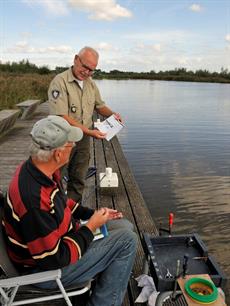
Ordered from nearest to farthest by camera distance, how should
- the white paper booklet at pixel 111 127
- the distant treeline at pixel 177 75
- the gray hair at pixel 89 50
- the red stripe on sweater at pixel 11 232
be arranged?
the red stripe on sweater at pixel 11 232 → the gray hair at pixel 89 50 → the white paper booklet at pixel 111 127 → the distant treeline at pixel 177 75

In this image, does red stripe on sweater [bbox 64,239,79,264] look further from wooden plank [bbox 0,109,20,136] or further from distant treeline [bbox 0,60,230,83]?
distant treeline [bbox 0,60,230,83]

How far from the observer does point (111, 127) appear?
3809 millimetres

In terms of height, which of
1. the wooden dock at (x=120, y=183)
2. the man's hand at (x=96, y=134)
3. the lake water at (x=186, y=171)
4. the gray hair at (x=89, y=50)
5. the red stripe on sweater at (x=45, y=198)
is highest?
the gray hair at (x=89, y=50)

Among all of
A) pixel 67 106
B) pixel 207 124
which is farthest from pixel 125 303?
pixel 207 124

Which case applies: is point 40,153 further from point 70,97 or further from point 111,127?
point 111,127

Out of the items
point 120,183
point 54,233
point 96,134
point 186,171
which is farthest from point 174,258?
point 186,171

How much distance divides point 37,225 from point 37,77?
70.4 feet

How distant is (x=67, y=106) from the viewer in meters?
3.42

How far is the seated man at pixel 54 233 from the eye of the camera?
1.70m

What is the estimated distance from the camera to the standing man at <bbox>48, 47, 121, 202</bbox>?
3.32 metres

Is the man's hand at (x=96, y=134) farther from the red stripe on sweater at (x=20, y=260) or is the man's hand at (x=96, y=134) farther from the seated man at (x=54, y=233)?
the red stripe on sweater at (x=20, y=260)

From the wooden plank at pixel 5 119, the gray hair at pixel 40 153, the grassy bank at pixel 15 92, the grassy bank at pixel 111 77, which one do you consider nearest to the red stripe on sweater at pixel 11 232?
the gray hair at pixel 40 153

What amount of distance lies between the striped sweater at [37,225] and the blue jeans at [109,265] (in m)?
0.15

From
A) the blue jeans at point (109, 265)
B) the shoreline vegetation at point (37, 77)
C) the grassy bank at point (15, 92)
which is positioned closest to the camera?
the blue jeans at point (109, 265)
